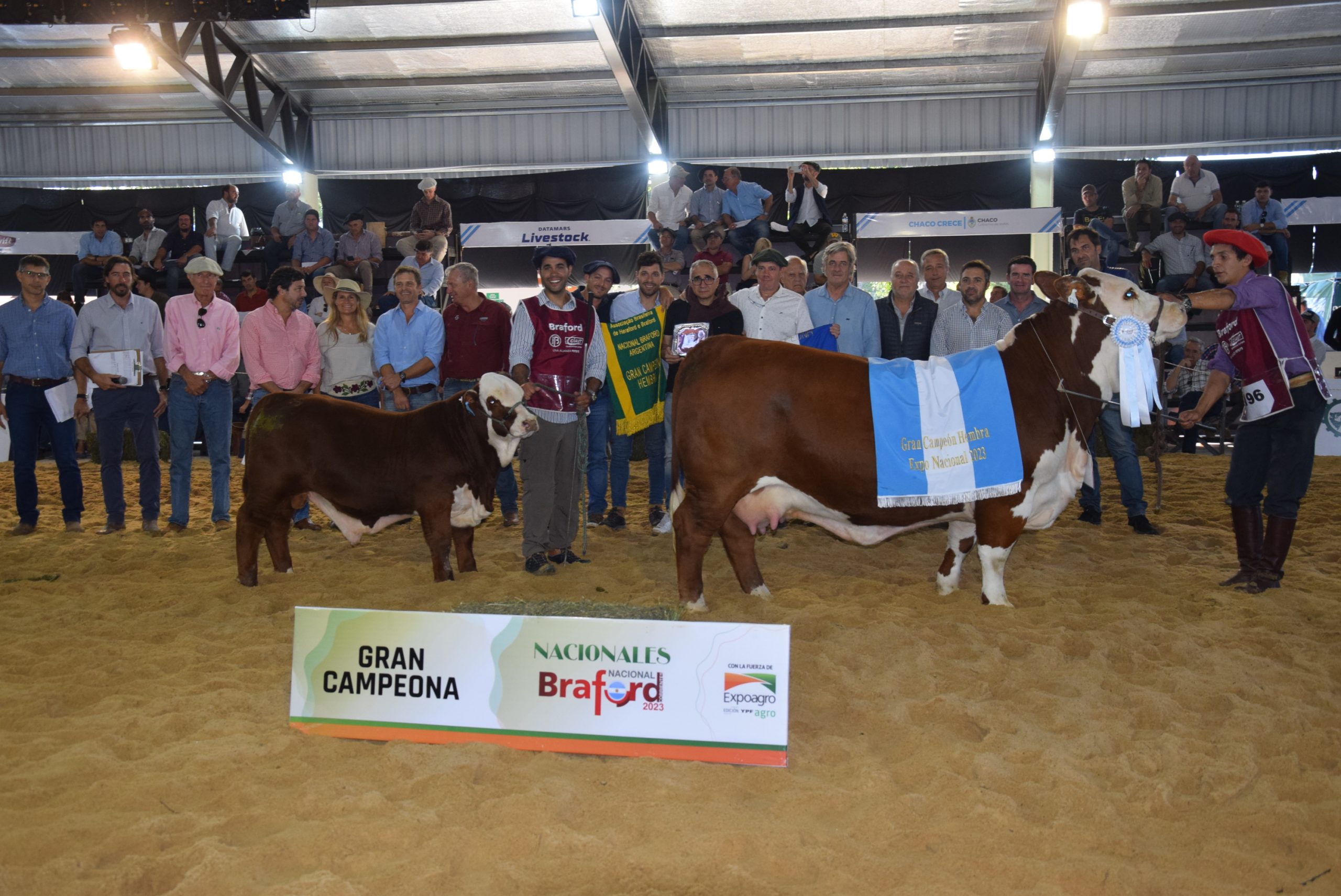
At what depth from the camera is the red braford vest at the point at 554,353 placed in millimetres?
5777

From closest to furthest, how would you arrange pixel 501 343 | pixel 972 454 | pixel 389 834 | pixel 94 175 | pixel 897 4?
pixel 389 834
pixel 972 454
pixel 501 343
pixel 897 4
pixel 94 175

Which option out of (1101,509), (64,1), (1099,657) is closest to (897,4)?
(1101,509)

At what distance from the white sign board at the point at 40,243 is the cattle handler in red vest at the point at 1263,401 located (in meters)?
18.6

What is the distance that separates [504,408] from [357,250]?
1007cm

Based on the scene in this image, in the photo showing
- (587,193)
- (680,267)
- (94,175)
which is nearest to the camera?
(680,267)

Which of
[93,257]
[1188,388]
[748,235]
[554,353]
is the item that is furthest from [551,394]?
[93,257]

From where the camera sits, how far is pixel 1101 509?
7.43 metres

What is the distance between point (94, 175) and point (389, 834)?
2214 centimetres

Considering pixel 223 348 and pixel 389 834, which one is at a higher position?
pixel 223 348

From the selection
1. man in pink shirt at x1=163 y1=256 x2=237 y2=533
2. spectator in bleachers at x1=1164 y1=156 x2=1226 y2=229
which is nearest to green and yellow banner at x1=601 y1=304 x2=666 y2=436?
man in pink shirt at x1=163 y1=256 x2=237 y2=533

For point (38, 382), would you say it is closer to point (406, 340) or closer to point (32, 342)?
point (32, 342)

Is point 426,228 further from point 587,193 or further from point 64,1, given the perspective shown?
point 64,1

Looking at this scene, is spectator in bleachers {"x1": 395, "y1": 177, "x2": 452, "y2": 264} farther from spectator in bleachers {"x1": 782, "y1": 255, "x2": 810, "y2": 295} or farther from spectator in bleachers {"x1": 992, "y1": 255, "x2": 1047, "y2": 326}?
spectator in bleachers {"x1": 992, "y1": 255, "x2": 1047, "y2": 326}

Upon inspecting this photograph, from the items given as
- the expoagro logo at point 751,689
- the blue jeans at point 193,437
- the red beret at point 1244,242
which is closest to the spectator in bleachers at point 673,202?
the blue jeans at point 193,437
